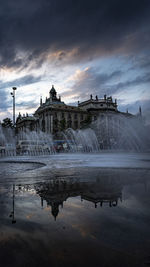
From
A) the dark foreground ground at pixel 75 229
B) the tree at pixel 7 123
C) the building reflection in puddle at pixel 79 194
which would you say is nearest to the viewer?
the dark foreground ground at pixel 75 229

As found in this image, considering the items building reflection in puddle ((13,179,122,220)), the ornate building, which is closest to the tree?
the ornate building

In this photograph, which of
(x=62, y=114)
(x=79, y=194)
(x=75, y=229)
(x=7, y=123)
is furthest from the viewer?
(x=62, y=114)

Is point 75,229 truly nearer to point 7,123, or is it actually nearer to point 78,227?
point 78,227

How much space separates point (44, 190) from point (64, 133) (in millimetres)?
54003

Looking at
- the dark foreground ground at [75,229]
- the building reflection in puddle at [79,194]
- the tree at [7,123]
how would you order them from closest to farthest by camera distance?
the dark foreground ground at [75,229], the building reflection in puddle at [79,194], the tree at [7,123]

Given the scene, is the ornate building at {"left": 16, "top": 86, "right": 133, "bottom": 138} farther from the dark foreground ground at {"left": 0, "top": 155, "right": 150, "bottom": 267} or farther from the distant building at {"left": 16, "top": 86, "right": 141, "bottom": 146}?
the dark foreground ground at {"left": 0, "top": 155, "right": 150, "bottom": 267}

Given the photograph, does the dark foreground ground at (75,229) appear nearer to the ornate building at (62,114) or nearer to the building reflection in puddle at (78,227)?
the building reflection in puddle at (78,227)

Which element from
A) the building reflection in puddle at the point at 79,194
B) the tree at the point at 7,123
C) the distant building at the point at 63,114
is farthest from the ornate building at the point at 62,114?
the building reflection in puddle at the point at 79,194

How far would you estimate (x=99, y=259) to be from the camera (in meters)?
1.56

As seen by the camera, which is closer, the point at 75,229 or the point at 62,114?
the point at 75,229

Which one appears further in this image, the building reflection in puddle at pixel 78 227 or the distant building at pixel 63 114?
the distant building at pixel 63 114

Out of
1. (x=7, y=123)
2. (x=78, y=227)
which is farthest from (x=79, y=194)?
(x=7, y=123)

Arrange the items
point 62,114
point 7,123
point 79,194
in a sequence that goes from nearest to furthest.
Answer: point 79,194, point 7,123, point 62,114

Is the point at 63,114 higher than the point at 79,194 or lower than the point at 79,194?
higher
